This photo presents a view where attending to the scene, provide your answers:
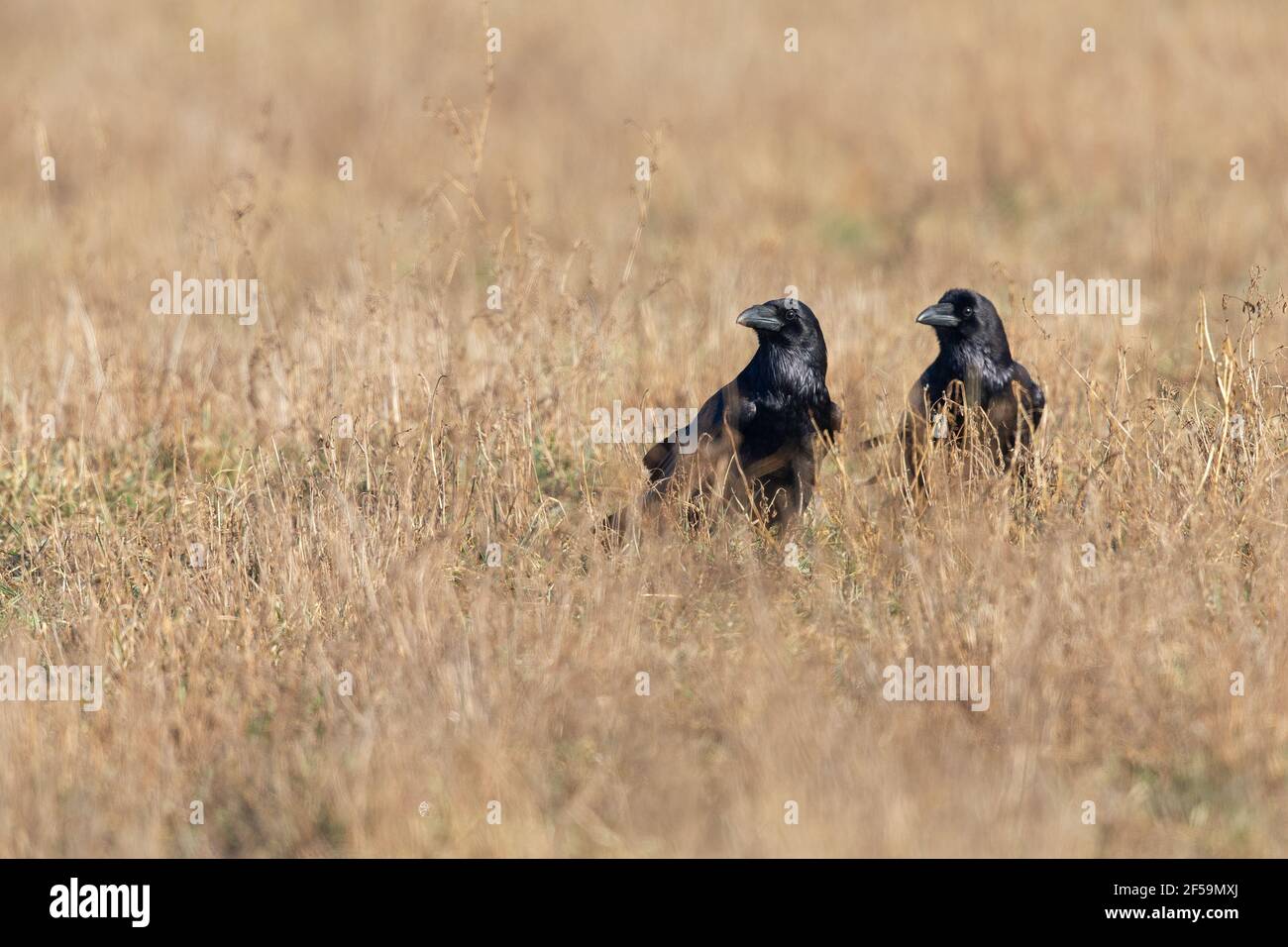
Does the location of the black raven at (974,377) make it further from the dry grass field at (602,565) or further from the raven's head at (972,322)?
the dry grass field at (602,565)

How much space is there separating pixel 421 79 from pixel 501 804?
13259 millimetres

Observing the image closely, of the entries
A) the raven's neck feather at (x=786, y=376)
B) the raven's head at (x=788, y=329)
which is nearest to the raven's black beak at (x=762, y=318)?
the raven's head at (x=788, y=329)

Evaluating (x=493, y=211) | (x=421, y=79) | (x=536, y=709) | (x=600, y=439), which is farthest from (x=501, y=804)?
Answer: (x=421, y=79)

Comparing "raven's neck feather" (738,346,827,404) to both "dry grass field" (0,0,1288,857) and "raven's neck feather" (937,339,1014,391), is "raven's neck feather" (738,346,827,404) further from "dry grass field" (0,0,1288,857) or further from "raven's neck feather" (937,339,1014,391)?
"raven's neck feather" (937,339,1014,391)

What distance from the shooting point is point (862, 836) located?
3.74 metres

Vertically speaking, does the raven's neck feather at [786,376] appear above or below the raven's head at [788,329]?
below

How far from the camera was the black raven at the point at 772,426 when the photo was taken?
241 inches

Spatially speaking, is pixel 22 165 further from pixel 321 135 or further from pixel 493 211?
pixel 493 211

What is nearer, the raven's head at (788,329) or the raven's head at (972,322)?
the raven's head at (788,329)

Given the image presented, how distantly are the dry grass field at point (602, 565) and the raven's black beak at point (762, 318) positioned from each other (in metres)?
0.65

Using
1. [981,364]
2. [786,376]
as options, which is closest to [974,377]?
[981,364]

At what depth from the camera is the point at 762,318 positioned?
6109mm

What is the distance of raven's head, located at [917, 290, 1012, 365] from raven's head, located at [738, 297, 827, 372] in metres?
0.47

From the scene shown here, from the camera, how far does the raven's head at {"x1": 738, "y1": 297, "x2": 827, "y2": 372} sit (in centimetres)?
612
